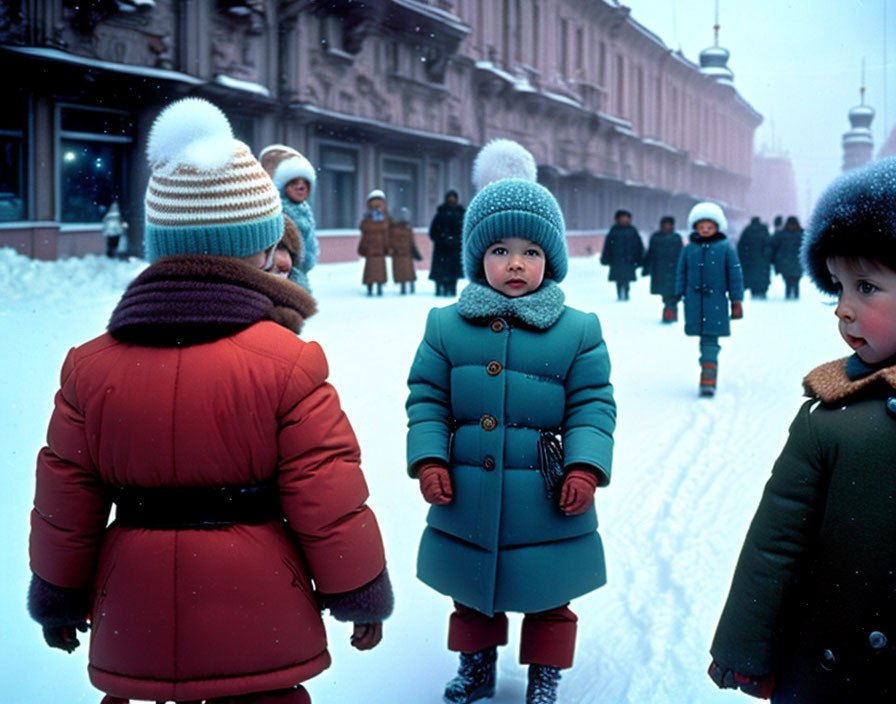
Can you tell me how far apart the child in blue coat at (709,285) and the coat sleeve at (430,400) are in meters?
5.33

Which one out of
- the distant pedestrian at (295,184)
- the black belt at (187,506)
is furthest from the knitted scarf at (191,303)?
the distant pedestrian at (295,184)

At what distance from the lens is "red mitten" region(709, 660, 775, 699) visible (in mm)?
1806

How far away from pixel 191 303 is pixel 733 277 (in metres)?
6.54


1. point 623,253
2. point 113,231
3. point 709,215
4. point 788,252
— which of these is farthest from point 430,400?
point 788,252

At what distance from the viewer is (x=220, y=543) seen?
1821mm

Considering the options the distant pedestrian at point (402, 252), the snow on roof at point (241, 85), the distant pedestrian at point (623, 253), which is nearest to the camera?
the distant pedestrian at point (402, 252)

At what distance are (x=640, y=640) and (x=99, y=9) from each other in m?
13.2

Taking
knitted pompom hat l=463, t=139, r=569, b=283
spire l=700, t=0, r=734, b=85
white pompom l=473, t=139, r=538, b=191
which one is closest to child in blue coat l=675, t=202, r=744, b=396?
white pompom l=473, t=139, r=538, b=191

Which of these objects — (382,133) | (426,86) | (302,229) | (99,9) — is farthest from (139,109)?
(302,229)

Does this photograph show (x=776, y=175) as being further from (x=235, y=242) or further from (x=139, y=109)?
(x=235, y=242)

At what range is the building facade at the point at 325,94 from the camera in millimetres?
13672

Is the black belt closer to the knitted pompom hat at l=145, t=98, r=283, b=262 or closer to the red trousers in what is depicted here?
the knitted pompom hat at l=145, t=98, r=283, b=262

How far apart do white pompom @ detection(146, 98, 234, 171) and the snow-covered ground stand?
1.67m

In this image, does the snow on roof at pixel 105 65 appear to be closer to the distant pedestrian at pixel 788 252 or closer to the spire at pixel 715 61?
the distant pedestrian at pixel 788 252
